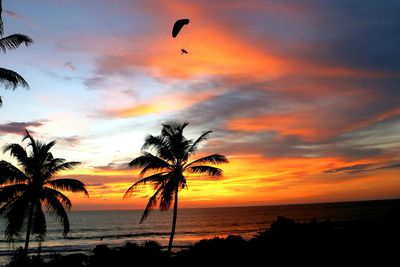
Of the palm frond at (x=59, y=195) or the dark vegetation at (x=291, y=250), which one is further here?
the palm frond at (x=59, y=195)

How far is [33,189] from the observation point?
22.3 meters

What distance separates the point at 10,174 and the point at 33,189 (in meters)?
1.75

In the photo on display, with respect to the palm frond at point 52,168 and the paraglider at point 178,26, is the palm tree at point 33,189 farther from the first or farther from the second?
the paraglider at point 178,26

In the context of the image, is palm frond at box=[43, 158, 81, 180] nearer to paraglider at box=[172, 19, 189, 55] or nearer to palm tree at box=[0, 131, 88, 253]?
palm tree at box=[0, 131, 88, 253]

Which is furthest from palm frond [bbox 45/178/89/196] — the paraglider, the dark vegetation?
the paraglider

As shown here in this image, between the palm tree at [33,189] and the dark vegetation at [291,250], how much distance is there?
247 cm

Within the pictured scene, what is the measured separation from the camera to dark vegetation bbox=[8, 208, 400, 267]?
14.6 metres

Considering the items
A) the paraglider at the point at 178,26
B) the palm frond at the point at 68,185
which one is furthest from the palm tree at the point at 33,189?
the paraglider at the point at 178,26

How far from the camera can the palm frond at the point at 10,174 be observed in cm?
2044

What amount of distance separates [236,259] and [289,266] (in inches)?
104

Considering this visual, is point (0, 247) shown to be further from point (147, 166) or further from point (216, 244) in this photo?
point (216, 244)

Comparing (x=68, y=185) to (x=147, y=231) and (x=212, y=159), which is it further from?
(x=147, y=231)

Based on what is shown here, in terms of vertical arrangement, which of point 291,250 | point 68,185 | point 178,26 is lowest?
point 291,250

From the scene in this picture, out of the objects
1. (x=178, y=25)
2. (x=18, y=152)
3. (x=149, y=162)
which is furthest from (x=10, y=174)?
(x=178, y=25)
